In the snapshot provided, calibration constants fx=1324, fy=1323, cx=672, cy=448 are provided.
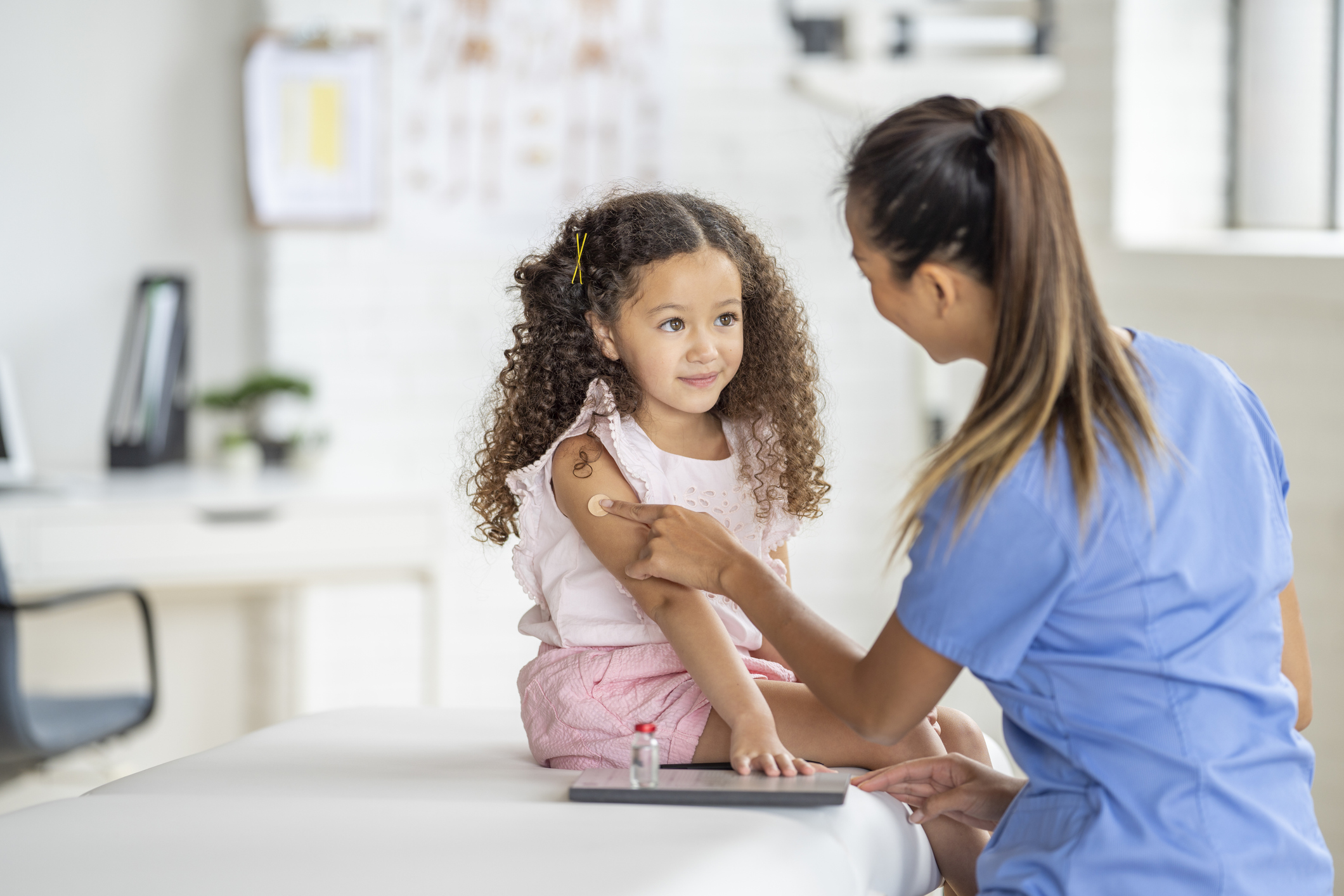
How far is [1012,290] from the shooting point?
3.44 feet

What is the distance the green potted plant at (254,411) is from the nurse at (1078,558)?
2.34 metres

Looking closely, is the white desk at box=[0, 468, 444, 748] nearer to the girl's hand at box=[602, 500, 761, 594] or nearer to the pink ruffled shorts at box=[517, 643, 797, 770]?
the pink ruffled shorts at box=[517, 643, 797, 770]

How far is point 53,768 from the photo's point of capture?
10.4 feet

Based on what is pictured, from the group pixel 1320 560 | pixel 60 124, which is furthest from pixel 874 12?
pixel 60 124

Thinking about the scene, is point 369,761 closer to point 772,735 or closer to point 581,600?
point 581,600

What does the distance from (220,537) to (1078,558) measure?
88.7 inches

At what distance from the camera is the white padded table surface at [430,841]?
3.34 feet

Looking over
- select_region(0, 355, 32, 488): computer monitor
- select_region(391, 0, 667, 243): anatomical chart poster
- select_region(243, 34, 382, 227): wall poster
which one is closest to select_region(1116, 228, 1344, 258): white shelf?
select_region(391, 0, 667, 243): anatomical chart poster

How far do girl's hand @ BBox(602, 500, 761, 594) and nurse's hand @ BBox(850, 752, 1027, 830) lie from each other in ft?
0.82

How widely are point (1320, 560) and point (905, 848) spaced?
4.71ft

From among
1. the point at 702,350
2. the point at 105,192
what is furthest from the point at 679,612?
the point at 105,192

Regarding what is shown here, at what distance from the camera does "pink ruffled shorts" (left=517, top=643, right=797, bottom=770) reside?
4.63 feet

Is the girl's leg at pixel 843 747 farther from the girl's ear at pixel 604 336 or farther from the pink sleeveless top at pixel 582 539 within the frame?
the girl's ear at pixel 604 336

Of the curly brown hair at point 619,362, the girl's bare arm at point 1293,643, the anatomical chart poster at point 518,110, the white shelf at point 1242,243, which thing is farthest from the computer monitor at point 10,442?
the girl's bare arm at point 1293,643
